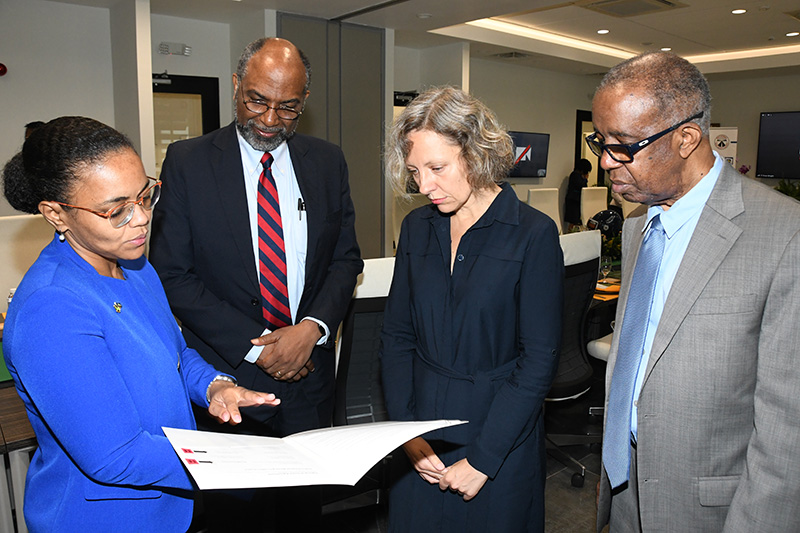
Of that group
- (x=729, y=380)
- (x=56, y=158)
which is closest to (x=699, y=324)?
(x=729, y=380)

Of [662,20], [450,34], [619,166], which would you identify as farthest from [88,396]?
[662,20]

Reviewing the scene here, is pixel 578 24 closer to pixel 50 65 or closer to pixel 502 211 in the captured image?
pixel 50 65

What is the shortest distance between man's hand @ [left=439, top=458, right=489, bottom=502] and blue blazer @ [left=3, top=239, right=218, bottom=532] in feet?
2.12

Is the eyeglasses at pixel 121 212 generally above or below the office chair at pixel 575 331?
above

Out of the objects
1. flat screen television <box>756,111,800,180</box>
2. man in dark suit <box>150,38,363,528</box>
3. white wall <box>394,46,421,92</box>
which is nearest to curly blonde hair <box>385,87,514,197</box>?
man in dark suit <box>150,38,363,528</box>

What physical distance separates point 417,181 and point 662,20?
24.4 ft

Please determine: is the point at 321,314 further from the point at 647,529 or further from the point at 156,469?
the point at 647,529

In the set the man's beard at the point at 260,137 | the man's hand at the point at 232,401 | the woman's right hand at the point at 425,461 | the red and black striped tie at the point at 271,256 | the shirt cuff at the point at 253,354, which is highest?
the man's beard at the point at 260,137

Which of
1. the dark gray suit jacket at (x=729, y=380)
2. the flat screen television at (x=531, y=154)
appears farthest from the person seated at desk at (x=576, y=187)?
the dark gray suit jacket at (x=729, y=380)

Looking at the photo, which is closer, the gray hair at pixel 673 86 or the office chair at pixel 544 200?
the gray hair at pixel 673 86

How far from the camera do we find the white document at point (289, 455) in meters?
1.05

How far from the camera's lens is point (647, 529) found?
54.9 inches

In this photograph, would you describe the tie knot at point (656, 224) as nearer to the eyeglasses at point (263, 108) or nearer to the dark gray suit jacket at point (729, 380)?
the dark gray suit jacket at point (729, 380)

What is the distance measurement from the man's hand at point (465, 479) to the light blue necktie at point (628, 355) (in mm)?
323
